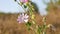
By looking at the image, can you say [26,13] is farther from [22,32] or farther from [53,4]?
[53,4]

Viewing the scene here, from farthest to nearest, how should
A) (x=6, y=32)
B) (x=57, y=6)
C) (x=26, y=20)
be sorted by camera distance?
(x=57, y=6)
(x=6, y=32)
(x=26, y=20)

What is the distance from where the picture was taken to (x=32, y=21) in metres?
1.30

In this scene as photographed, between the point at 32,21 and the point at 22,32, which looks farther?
the point at 22,32

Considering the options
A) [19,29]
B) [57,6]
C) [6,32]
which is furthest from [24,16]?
[57,6]

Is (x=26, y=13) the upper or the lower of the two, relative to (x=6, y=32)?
upper

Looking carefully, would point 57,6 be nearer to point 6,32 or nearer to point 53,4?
point 53,4

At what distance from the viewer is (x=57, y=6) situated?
8047 mm

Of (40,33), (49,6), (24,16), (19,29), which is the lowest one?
(49,6)

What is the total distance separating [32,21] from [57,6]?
6807 millimetres

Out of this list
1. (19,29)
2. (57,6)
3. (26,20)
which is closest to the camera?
(26,20)

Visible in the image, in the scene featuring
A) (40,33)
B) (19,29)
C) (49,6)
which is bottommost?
(49,6)

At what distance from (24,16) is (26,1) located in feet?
0.24

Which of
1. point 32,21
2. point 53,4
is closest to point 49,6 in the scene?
point 53,4

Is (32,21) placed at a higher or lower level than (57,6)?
higher
